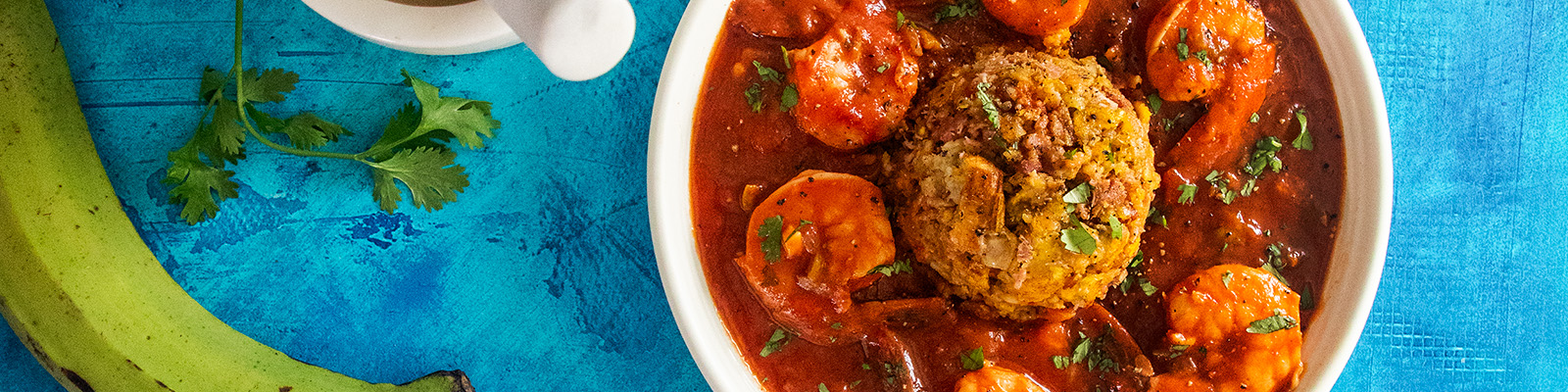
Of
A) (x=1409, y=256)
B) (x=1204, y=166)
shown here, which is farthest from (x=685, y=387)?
(x=1409, y=256)

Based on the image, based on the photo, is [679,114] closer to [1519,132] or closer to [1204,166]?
[1204,166]

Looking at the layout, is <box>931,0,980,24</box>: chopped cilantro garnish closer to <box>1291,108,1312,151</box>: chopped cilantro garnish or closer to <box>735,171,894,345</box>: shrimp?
<box>735,171,894,345</box>: shrimp

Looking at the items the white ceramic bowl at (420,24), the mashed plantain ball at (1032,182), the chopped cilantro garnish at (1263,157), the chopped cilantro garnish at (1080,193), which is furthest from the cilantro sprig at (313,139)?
the chopped cilantro garnish at (1263,157)

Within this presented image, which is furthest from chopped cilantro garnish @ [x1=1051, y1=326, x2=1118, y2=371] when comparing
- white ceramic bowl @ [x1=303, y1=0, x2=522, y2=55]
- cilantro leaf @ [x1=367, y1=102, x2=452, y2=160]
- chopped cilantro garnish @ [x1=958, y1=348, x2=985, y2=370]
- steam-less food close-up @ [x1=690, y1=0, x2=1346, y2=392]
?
cilantro leaf @ [x1=367, y1=102, x2=452, y2=160]

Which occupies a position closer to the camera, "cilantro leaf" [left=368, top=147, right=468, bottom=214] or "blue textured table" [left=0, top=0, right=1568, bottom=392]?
"cilantro leaf" [left=368, top=147, right=468, bottom=214]

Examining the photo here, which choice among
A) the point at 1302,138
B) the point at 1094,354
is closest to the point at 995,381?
the point at 1094,354

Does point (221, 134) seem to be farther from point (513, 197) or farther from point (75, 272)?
point (513, 197)

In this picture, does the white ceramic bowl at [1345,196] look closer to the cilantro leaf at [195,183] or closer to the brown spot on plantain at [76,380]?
the cilantro leaf at [195,183]
